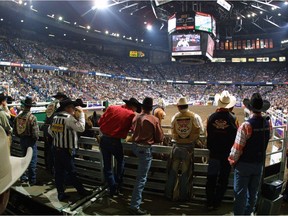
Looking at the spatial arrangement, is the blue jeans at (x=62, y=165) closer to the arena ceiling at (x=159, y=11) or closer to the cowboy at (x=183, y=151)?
the cowboy at (x=183, y=151)

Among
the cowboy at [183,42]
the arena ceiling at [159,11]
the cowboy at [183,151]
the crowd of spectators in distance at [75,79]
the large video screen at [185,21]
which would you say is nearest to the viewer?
the cowboy at [183,151]

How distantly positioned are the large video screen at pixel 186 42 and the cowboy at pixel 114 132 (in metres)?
18.0

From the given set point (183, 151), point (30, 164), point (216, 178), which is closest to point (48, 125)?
point (30, 164)

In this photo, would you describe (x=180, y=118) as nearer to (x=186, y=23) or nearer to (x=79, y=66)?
(x=186, y=23)

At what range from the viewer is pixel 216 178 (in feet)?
12.7

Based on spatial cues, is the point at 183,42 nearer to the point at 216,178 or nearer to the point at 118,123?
the point at 118,123

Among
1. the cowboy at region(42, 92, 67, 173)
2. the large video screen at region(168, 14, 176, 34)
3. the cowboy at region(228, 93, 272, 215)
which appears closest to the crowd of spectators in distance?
the large video screen at region(168, 14, 176, 34)

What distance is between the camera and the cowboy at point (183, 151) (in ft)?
13.3

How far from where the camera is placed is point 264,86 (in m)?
49.0

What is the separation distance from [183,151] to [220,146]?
622 mm

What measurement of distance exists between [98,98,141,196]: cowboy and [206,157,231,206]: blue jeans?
1.54m

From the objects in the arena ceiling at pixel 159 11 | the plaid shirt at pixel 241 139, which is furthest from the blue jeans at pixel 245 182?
the arena ceiling at pixel 159 11

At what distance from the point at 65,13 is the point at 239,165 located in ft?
155

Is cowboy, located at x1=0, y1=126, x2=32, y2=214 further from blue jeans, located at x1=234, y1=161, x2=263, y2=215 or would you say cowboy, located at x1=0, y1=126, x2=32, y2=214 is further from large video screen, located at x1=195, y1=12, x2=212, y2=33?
large video screen, located at x1=195, y1=12, x2=212, y2=33
